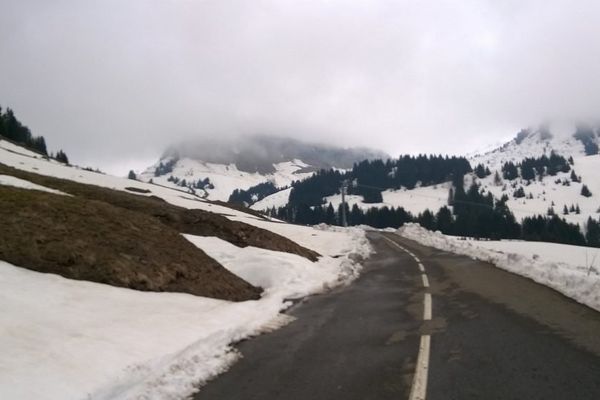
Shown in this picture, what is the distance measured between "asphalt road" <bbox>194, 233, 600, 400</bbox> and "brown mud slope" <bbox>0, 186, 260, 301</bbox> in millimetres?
2934

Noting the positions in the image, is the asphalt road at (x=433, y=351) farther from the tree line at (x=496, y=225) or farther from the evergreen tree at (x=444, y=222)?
the evergreen tree at (x=444, y=222)

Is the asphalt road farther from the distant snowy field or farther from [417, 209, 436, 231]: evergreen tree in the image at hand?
[417, 209, 436, 231]: evergreen tree

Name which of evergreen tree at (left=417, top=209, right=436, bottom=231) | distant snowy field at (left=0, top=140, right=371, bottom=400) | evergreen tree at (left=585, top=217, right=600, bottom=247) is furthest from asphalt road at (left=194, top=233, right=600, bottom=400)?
evergreen tree at (left=585, top=217, right=600, bottom=247)

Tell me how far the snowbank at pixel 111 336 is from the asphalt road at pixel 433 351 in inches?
23.5

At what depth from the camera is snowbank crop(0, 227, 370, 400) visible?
6.25 metres

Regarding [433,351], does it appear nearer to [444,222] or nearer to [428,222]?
[428,222]

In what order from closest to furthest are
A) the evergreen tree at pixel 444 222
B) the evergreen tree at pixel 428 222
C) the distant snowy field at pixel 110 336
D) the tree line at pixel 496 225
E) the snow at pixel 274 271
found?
the distant snowy field at pixel 110 336, the snow at pixel 274 271, the tree line at pixel 496 225, the evergreen tree at pixel 428 222, the evergreen tree at pixel 444 222

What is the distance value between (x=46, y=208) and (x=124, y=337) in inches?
245

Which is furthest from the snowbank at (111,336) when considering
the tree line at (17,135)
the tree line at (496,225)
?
the tree line at (496,225)

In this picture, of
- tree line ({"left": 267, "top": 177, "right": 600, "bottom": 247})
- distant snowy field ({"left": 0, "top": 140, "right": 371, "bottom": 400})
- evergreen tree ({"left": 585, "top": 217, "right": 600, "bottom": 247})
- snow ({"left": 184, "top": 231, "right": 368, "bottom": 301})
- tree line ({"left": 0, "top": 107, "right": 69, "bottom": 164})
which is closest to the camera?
distant snowy field ({"left": 0, "top": 140, "right": 371, "bottom": 400})

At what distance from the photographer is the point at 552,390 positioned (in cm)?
575

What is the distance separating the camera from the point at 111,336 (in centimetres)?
811

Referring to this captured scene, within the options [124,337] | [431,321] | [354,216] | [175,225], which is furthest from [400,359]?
[354,216]

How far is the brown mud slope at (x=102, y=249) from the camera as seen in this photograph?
10.9m
